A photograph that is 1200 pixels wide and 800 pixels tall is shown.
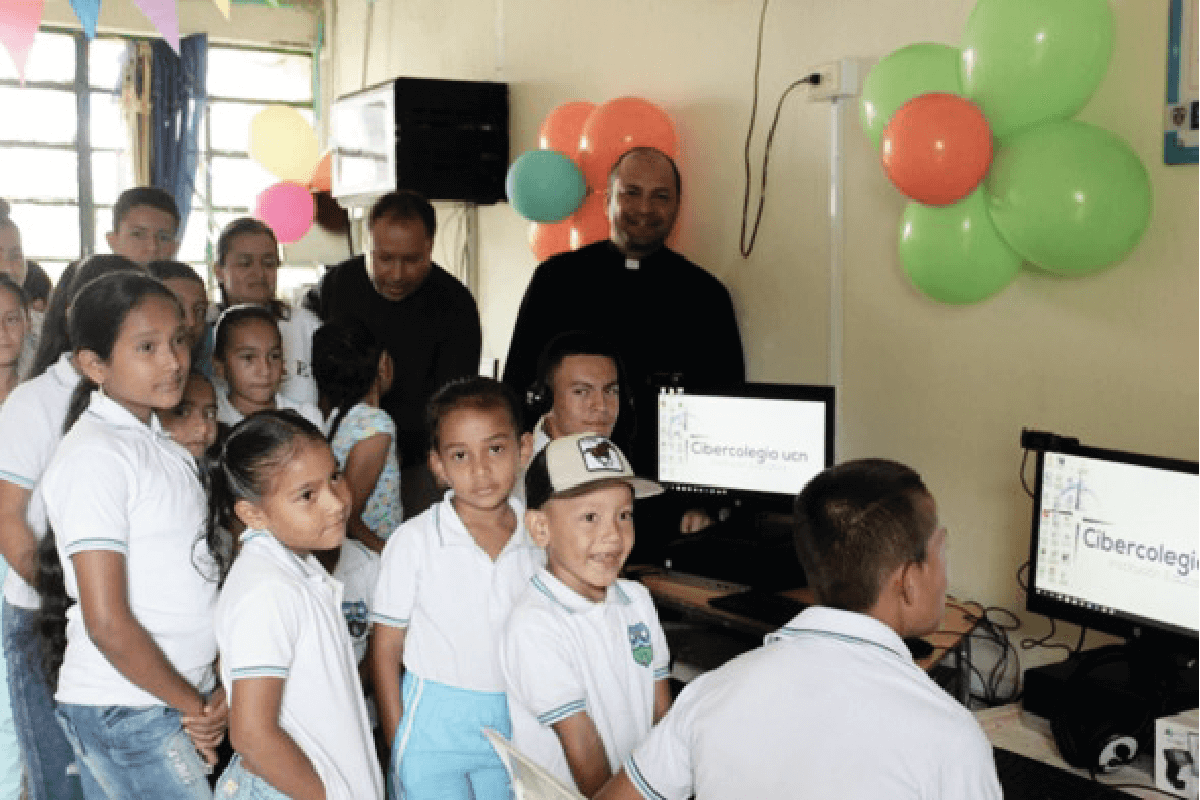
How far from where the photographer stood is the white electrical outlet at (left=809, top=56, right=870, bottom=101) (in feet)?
10.2

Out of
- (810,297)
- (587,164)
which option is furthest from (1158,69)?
(587,164)

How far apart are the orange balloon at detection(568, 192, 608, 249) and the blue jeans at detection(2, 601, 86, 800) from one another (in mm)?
1996

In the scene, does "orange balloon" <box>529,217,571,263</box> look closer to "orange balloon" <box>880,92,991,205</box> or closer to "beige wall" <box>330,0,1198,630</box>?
"beige wall" <box>330,0,1198,630</box>

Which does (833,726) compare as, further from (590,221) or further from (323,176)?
(323,176)

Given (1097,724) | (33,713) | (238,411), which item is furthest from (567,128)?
(1097,724)

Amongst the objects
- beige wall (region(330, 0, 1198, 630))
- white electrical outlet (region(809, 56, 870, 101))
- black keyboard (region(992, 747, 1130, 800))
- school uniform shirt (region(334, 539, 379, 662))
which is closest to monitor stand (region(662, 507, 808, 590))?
beige wall (region(330, 0, 1198, 630))

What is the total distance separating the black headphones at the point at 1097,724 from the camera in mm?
2004

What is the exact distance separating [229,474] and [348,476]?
982 mm

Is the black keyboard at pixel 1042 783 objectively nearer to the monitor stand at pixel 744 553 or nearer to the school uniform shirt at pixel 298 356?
the monitor stand at pixel 744 553

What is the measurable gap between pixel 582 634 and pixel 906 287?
158 cm

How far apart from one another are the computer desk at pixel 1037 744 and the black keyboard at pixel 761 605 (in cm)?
45

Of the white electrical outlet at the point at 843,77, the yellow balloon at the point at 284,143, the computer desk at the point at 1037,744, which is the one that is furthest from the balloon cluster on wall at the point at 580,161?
the yellow balloon at the point at 284,143

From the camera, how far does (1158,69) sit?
239 cm

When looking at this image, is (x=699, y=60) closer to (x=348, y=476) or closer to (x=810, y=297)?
(x=810, y=297)
